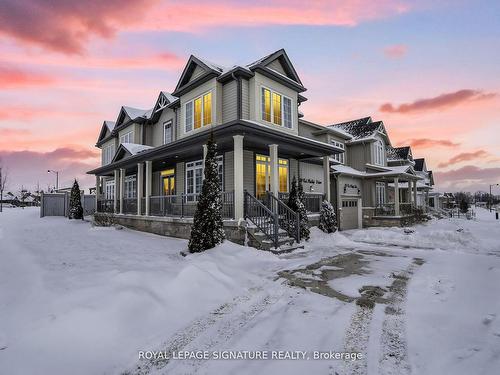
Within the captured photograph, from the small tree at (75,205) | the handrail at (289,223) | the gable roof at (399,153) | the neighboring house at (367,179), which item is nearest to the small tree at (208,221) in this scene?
the handrail at (289,223)

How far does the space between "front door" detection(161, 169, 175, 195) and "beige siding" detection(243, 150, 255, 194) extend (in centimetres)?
646

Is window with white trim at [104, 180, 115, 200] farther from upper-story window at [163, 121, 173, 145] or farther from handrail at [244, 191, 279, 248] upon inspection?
handrail at [244, 191, 279, 248]

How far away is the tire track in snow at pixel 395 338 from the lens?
9.91ft

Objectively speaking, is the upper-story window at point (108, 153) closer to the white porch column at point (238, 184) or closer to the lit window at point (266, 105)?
the lit window at point (266, 105)

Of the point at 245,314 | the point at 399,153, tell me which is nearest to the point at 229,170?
the point at 245,314

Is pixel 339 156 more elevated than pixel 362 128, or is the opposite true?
pixel 362 128

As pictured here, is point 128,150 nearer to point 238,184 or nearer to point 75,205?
point 75,205

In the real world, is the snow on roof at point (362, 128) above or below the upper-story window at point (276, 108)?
above

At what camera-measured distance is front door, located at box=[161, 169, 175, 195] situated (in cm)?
1766

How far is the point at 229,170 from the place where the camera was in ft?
44.8

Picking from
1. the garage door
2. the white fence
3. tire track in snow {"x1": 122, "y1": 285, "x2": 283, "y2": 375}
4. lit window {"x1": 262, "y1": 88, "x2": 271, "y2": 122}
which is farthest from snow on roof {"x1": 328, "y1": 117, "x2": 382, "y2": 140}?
the white fence

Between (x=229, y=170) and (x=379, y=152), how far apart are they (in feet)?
62.9

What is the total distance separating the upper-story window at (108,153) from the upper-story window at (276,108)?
1788 cm

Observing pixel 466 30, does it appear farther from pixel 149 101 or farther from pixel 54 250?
pixel 149 101
